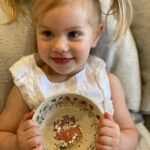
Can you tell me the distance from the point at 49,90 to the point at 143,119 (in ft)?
1.24

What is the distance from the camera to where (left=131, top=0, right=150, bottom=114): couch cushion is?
1326mm

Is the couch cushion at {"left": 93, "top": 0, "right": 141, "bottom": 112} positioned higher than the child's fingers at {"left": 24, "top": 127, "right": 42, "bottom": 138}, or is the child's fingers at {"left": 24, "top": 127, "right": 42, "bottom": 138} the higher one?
the couch cushion at {"left": 93, "top": 0, "right": 141, "bottom": 112}

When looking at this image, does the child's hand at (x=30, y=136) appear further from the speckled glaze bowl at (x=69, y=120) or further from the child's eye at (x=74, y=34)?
the child's eye at (x=74, y=34)

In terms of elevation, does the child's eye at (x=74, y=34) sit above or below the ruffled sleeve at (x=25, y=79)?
above

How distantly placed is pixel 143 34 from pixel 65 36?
31 centimetres

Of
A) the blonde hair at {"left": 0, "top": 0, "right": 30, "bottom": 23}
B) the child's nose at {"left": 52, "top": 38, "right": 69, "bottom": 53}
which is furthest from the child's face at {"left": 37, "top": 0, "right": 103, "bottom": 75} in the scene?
the blonde hair at {"left": 0, "top": 0, "right": 30, "bottom": 23}

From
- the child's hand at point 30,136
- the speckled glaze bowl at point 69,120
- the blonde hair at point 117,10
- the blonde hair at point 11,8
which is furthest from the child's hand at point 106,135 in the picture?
the blonde hair at point 11,8

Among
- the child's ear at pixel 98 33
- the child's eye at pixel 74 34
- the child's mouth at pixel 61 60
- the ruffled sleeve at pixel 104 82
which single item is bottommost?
the ruffled sleeve at pixel 104 82

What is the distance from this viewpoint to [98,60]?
4.19 ft

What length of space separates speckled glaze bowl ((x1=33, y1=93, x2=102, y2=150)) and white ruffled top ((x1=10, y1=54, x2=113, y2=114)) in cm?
3

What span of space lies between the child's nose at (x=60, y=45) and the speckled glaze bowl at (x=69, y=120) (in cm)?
12

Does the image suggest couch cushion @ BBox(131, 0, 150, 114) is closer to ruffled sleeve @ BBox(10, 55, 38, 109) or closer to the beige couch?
the beige couch

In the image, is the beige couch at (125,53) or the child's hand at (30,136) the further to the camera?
the beige couch at (125,53)

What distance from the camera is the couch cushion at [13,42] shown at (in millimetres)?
1232
